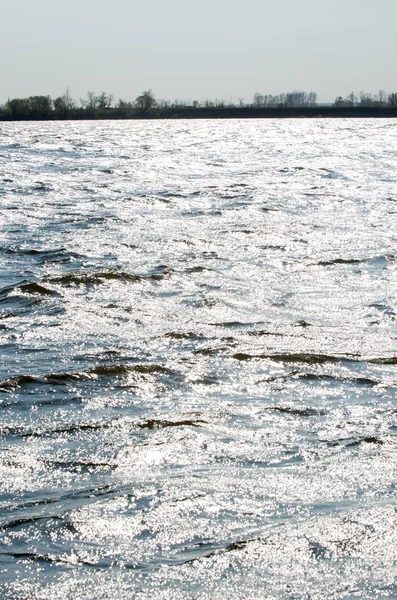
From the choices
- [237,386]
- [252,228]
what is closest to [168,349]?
[237,386]

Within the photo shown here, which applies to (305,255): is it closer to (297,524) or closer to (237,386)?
(237,386)

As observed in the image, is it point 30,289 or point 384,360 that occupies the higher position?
point 30,289

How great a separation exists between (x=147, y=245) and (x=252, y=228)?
7.50 feet

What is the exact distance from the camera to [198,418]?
4.29 metres

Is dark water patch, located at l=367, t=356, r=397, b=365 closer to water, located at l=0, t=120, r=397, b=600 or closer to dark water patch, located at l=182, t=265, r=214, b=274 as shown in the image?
water, located at l=0, t=120, r=397, b=600

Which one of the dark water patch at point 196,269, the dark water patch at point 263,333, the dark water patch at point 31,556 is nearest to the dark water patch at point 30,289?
the dark water patch at point 196,269

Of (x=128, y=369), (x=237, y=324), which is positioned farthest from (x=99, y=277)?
(x=128, y=369)

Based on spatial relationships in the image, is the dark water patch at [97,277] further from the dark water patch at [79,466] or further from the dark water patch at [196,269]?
the dark water patch at [79,466]

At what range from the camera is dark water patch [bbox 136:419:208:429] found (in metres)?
4.15

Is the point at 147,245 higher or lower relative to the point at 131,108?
lower

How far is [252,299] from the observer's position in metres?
7.38

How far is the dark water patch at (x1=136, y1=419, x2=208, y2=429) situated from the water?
0.06 feet

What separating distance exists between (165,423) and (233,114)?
151 m

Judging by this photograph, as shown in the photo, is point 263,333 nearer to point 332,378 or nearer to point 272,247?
point 332,378
